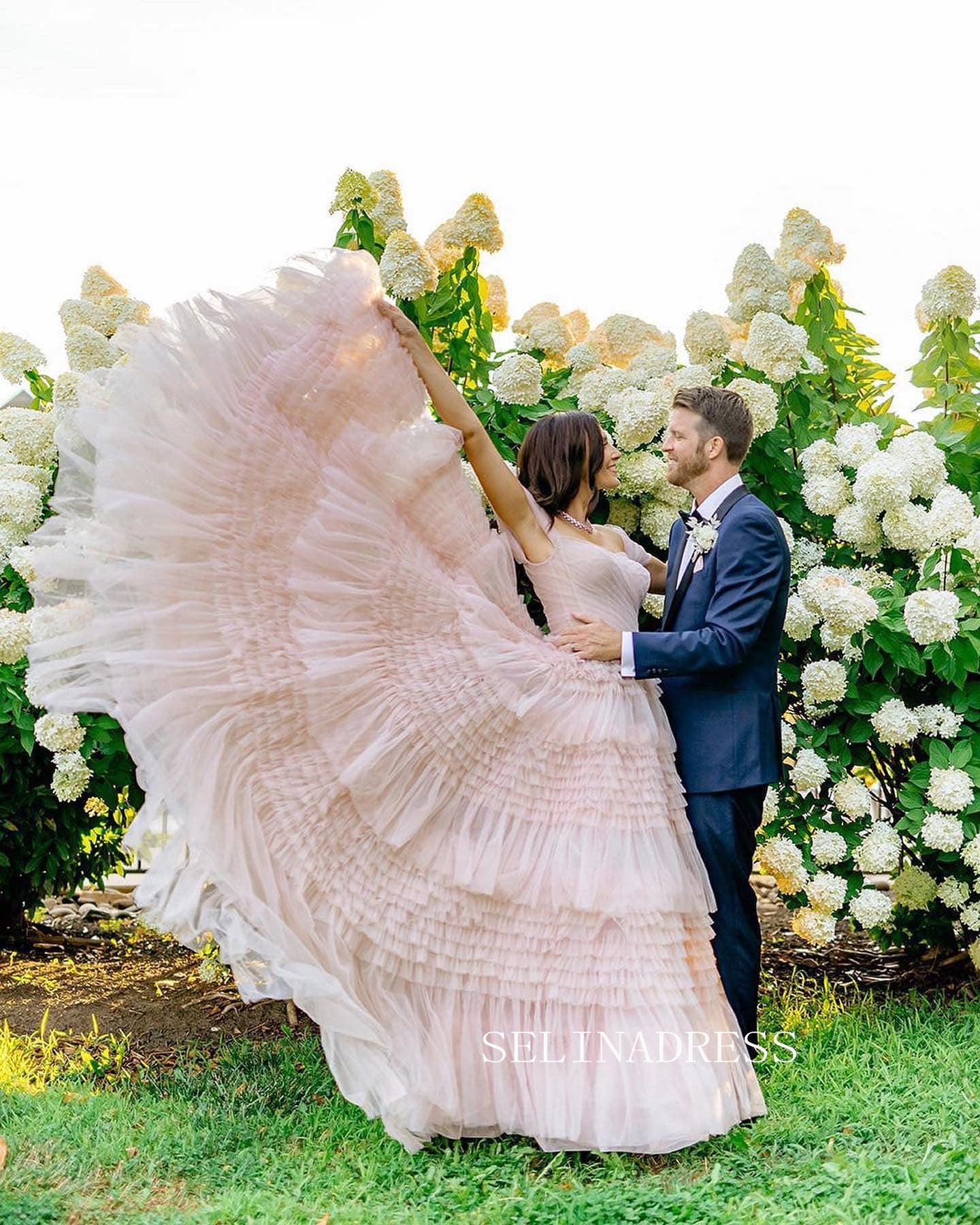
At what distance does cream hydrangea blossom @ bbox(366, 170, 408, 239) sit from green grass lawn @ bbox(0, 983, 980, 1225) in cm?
304

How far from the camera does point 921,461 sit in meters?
4.33

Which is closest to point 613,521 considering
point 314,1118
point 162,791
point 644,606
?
point 644,606

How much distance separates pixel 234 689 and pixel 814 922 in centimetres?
232

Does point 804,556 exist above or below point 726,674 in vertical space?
above

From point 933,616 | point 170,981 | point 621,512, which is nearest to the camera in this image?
point 933,616

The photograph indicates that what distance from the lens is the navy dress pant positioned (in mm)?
3695

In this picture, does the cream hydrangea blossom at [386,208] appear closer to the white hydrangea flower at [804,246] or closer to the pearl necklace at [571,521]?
the pearl necklace at [571,521]

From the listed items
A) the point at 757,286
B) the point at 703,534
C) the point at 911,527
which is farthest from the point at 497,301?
the point at 911,527

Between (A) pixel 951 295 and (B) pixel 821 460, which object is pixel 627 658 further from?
(A) pixel 951 295

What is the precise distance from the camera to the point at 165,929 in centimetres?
324

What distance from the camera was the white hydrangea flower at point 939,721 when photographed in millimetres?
4336

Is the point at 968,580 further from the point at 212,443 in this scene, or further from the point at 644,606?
the point at 212,443

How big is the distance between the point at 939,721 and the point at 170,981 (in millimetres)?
3441

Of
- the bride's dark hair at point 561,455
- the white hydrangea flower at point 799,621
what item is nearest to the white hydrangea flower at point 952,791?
the white hydrangea flower at point 799,621
